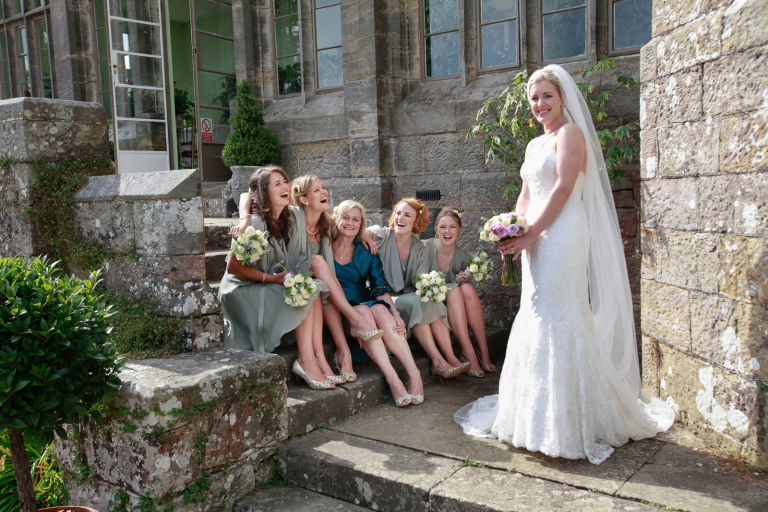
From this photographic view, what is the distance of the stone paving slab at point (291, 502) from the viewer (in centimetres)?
318

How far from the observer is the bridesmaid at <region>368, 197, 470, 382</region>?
461 cm

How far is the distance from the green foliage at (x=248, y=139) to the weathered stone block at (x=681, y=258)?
4439 millimetres

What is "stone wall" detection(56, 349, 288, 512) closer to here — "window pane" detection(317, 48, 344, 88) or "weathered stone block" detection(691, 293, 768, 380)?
"weathered stone block" detection(691, 293, 768, 380)

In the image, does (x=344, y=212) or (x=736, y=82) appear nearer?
(x=736, y=82)

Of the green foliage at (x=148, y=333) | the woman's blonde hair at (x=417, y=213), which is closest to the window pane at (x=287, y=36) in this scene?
the woman's blonde hair at (x=417, y=213)

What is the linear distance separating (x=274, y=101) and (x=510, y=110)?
3.03m

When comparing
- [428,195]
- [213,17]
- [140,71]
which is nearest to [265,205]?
[428,195]

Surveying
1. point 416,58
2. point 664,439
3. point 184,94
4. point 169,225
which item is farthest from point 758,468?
point 184,94

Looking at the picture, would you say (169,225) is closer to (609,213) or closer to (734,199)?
(609,213)

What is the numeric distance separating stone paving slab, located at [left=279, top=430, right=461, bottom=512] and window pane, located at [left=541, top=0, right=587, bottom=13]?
169 inches

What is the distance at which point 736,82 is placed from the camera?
3072 mm

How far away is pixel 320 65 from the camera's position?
23.5ft

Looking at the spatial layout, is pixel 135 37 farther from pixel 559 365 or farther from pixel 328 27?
pixel 559 365

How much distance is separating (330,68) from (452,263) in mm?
3149
